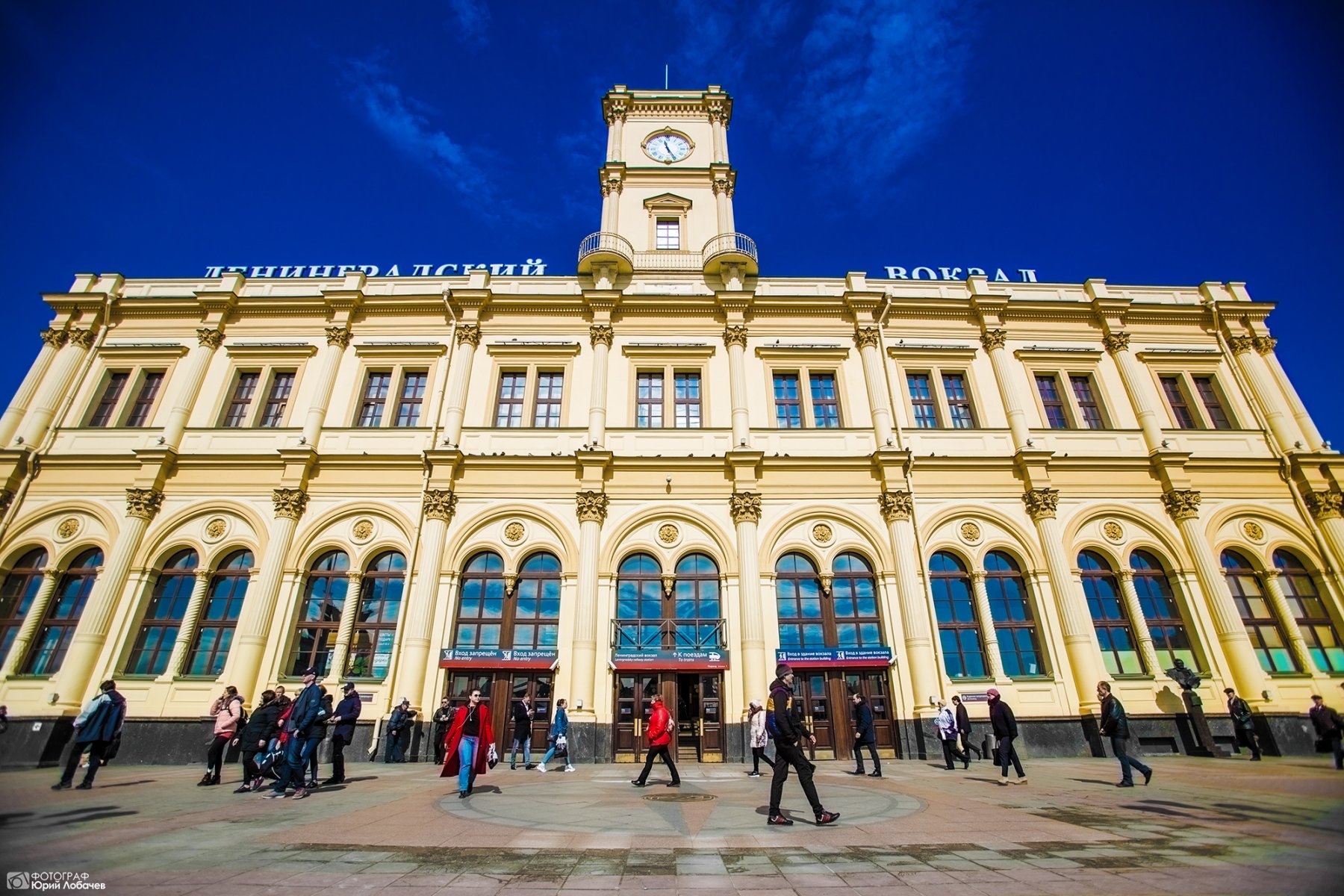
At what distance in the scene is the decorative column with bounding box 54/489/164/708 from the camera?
1518cm

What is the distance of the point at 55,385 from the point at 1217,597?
123 ft

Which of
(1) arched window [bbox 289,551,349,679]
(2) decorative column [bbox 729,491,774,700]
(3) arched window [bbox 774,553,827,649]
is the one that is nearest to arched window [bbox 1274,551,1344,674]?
(3) arched window [bbox 774,553,827,649]

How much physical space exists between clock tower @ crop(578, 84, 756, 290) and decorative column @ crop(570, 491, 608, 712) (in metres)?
8.35

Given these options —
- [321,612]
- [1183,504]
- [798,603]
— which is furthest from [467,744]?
[1183,504]

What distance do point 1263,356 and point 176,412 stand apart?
3798cm

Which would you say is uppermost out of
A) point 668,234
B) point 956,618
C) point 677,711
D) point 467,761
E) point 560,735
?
point 668,234

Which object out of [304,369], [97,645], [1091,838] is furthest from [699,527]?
[97,645]

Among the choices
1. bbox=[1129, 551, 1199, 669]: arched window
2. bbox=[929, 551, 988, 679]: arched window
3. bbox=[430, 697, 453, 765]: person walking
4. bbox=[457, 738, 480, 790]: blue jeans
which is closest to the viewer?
bbox=[457, 738, 480, 790]: blue jeans

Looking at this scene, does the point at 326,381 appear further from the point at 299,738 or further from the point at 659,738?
the point at 659,738

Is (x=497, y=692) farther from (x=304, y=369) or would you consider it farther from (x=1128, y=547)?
(x=1128, y=547)

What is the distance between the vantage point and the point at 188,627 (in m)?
16.3

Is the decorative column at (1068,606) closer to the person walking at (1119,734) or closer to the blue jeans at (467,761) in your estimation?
the person walking at (1119,734)

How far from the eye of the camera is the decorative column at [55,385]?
60.1 feet

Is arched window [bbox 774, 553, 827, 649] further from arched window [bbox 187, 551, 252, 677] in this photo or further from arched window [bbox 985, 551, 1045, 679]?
arched window [bbox 187, 551, 252, 677]
